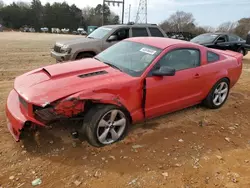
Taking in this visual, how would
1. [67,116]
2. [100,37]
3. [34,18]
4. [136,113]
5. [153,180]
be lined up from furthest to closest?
[34,18], [100,37], [136,113], [67,116], [153,180]

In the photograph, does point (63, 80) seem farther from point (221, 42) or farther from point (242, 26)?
point (242, 26)

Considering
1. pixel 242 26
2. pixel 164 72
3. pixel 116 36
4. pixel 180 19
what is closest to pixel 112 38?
pixel 116 36

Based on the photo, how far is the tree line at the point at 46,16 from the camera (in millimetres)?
73688

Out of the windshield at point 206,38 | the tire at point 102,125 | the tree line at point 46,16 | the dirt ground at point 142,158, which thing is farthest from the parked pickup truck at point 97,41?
the tree line at point 46,16

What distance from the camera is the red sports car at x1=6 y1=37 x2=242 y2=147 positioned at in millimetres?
3195

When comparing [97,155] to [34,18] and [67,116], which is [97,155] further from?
[34,18]

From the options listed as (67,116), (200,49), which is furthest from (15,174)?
(200,49)

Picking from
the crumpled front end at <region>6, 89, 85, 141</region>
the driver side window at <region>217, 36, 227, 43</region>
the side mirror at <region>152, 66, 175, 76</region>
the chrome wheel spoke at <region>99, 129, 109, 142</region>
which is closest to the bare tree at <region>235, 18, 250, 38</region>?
A: the driver side window at <region>217, 36, 227, 43</region>

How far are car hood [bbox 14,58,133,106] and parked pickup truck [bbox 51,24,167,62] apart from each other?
3.89 metres

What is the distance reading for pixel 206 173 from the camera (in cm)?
318

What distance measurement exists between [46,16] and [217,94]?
79.3 metres

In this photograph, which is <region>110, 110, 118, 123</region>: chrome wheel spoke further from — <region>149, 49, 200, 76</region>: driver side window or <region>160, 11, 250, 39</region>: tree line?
<region>160, 11, 250, 39</region>: tree line

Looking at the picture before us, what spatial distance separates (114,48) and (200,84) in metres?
1.79

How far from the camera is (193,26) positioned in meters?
52.1
